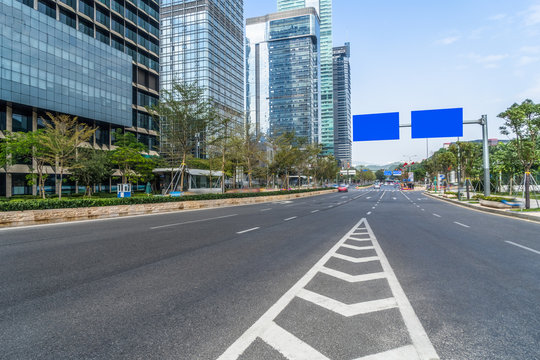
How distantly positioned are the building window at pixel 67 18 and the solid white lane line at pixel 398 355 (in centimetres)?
6118

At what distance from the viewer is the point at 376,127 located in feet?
75.2

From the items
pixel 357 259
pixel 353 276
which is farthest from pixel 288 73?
pixel 353 276

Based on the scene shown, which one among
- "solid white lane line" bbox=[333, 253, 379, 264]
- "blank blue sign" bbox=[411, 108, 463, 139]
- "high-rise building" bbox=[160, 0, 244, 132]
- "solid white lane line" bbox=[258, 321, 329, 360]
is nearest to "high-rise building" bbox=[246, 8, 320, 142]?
"high-rise building" bbox=[160, 0, 244, 132]

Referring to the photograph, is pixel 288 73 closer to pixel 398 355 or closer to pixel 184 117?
pixel 184 117

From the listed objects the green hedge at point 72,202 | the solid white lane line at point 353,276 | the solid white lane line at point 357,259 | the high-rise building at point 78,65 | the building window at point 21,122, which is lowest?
the solid white lane line at point 357,259

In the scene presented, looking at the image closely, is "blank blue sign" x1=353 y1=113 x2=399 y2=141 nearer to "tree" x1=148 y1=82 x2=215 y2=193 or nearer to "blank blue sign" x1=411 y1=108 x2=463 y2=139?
"blank blue sign" x1=411 y1=108 x2=463 y2=139

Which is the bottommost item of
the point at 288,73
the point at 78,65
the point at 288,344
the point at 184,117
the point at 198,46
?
the point at 288,344

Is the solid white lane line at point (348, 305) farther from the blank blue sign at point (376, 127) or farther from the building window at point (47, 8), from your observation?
the building window at point (47, 8)

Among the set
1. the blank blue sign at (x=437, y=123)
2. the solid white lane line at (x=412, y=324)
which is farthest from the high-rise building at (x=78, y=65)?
the solid white lane line at (x=412, y=324)

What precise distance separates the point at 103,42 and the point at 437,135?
55737mm

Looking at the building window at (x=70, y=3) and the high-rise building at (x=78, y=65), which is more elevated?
the building window at (x=70, y=3)

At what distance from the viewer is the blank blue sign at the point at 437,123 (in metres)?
20.4

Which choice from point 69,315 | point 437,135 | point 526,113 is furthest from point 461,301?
point 526,113

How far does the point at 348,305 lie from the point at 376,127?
2123 centimetres
